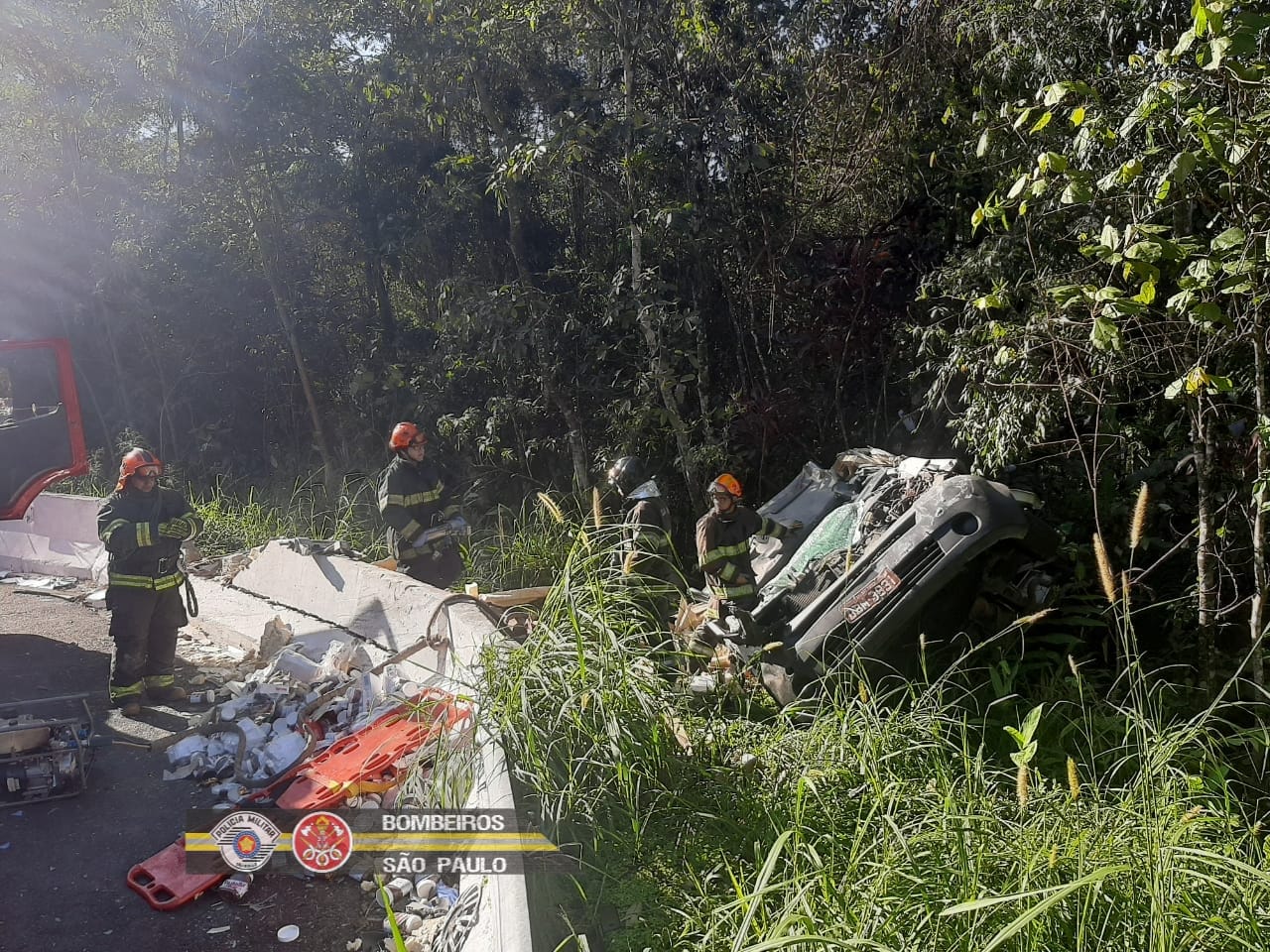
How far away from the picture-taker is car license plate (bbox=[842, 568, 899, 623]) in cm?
447

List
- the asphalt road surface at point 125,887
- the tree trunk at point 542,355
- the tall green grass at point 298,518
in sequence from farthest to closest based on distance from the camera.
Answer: the tall green grass at point 298,518 → the tree trunk at point 542,355 → the asphalt road surface at point 125,887

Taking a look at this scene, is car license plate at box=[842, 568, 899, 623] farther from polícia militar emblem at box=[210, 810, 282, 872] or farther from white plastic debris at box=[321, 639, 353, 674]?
white plastic debris at box=[321, 639, 353, 674]

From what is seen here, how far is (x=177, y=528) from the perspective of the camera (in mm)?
6289

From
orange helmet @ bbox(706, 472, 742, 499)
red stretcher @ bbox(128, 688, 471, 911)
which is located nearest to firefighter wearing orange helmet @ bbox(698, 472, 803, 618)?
orange helmet @ bbox(706, 472, 742, 499)

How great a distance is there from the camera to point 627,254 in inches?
340

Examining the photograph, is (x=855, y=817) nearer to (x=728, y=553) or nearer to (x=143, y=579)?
(x=728, y=553)

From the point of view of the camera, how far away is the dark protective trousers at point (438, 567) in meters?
7.35

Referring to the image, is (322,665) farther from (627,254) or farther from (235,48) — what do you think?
(235,48)

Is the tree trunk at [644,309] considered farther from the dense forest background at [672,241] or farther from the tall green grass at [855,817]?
the tall green grass at [855,817]

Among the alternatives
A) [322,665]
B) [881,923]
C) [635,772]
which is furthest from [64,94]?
[881,923]

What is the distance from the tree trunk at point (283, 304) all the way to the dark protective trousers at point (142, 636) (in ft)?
15.3

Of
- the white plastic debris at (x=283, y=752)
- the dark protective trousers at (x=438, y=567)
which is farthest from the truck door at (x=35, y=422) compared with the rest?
the white plastic debris at (x=283, y=752)

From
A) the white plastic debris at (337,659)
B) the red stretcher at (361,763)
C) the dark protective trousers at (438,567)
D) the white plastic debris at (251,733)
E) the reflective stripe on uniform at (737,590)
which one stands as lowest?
the dark protective trousers at (438,567)

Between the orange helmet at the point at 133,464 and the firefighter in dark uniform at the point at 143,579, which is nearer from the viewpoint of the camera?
the firefighter in dark uniform at the point at 143,579
